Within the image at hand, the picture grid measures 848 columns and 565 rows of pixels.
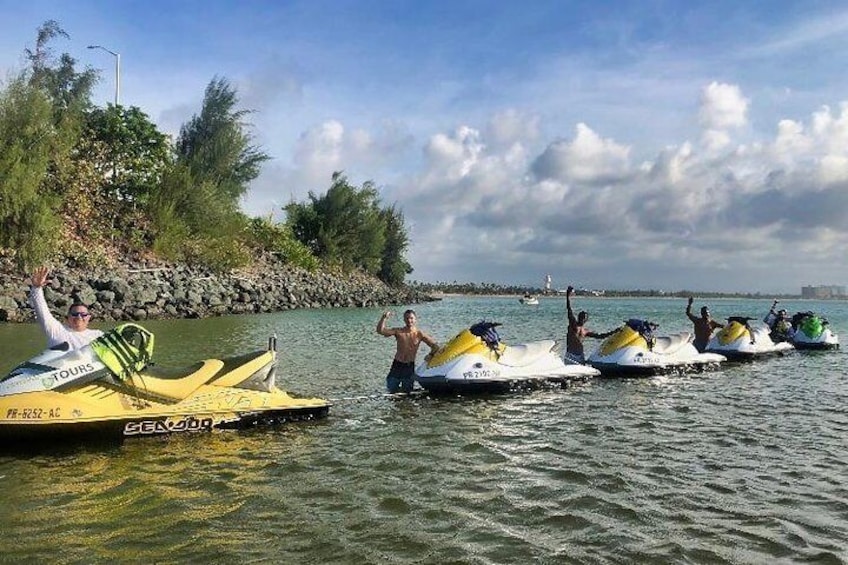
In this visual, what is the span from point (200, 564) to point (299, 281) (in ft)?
177

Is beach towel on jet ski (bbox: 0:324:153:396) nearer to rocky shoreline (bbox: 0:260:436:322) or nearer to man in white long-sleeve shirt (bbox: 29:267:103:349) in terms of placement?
man in white long-sleeve shirt (bbox: 29:267:103:349)

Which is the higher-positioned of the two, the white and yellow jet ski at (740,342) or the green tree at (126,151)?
the green tree at (126,151)

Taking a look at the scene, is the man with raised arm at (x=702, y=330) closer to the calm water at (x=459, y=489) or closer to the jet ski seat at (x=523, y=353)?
the jet ski seat at (x=523, y=353)

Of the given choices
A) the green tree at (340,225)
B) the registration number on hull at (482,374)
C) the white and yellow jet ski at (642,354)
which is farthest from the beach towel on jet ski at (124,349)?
the green tree at (340,225)

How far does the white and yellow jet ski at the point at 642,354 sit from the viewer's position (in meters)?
18.0

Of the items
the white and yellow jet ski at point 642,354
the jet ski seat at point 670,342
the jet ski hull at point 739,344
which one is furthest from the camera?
the jet ski hull at point 739,344

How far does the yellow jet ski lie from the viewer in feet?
29.1

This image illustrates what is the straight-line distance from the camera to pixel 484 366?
568 inches

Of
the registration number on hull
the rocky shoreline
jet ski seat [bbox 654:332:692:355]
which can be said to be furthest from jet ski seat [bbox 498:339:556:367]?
the rocky shoreline

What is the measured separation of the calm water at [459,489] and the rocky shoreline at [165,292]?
23.4 m

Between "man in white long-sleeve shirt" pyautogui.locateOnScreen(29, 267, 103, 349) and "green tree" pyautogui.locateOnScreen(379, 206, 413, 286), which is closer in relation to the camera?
"man in white long-sleeve shirt" pyautogui.locateOnScreen(29, 267, 103, 349)

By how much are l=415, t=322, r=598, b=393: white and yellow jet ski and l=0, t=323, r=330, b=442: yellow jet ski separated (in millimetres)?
4054

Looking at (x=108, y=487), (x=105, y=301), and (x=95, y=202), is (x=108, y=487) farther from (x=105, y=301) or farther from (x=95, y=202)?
(x=95, y=202)

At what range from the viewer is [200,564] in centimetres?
565
